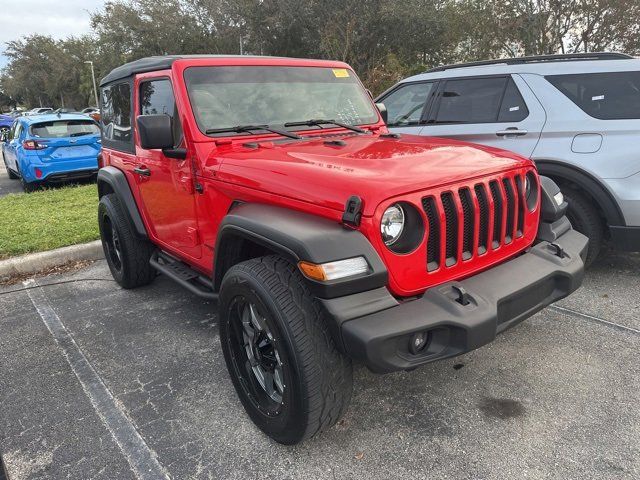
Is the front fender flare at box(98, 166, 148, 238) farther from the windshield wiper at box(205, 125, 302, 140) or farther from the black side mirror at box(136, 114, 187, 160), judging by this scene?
the windshield wiper at box(205, 125, 302, 140)

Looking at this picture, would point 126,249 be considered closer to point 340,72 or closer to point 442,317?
point 340,72

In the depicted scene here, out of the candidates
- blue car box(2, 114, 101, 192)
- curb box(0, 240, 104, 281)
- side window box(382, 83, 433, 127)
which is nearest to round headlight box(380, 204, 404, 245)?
side window box(382, 83, 433, 127)

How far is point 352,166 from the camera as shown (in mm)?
2459

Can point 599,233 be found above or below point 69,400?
above

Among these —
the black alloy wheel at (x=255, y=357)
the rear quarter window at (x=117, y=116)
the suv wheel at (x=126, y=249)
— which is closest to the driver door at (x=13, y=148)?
the rear quarter window at (x=117, y=116)

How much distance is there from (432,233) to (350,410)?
1119 mm

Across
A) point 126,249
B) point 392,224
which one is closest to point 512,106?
point 392,224

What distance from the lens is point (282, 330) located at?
212cm

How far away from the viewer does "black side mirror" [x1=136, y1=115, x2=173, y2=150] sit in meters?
2.95

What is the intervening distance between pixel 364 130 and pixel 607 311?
7.61 feet

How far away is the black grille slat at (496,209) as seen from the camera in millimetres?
2564

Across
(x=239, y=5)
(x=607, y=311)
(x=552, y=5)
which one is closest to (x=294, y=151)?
(x=607, y=311)

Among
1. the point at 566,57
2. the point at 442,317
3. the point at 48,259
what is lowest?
the point at 48,259

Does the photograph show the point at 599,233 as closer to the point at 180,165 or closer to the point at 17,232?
the point at 180,165
